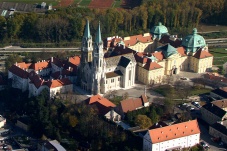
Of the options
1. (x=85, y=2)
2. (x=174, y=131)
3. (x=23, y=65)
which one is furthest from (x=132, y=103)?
(x=85, y=2)

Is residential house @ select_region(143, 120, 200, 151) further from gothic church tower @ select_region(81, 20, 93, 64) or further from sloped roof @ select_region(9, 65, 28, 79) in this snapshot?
sloped roof @ select_region(9, 65, 28, 79)

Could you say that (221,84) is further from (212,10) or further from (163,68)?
(212,10)

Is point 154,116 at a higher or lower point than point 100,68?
lower

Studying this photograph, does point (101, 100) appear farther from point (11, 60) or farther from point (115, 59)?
point (11, 60)

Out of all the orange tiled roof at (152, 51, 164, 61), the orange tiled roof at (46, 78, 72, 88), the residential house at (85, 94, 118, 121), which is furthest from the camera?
the orange tiled roof at (152, 51, 164, 61)

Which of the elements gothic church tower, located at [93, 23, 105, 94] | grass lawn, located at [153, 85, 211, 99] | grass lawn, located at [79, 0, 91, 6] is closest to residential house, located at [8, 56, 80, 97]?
gothic church tower, located at [93, 23, 105, 94]

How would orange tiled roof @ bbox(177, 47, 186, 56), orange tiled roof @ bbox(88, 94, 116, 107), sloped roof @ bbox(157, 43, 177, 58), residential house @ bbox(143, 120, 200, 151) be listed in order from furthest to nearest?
orange tiled roof @ bbox(177, 47, 186, 56)
sloped roof @ bbox(157, 43, 177, 58)
orange tiled roof @ bbox(88, 94, 116, 107)
residential house @ bbox(143, 120, 200, 151)

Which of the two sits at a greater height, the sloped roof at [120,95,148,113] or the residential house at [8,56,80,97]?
the residential house at [8,56,80,97]

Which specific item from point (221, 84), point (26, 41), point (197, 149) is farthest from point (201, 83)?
point (26, 41)
